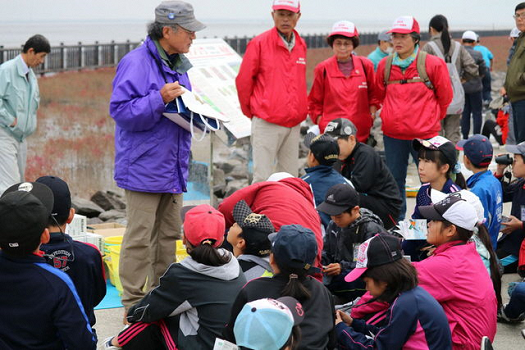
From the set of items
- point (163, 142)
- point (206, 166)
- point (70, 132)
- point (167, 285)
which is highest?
point (163, 142)

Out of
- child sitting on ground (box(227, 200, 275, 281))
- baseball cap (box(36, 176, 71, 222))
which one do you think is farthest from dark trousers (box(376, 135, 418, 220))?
baseball cap (box(36, 176, 71, 222))

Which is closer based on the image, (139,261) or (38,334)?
(38,334)

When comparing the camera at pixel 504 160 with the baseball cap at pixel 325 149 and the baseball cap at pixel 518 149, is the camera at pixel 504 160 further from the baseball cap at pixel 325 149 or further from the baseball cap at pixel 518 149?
the baseball cap at pixel 325 149

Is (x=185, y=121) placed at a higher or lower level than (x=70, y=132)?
higher

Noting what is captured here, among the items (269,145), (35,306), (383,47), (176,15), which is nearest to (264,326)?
(35,306)

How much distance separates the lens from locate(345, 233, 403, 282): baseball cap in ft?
13.4

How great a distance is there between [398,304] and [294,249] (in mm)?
645

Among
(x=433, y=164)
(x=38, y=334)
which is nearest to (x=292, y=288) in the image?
(x=38, y=334)

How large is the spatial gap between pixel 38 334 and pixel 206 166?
18.2ft

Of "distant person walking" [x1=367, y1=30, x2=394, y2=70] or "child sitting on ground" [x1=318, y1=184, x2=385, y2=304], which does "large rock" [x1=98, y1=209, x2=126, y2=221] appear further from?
"child sitting on ground" [x1=318, y1=184, x2=385, y2=304]

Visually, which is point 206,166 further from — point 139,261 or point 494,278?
point 494,278

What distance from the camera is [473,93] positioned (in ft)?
40.7

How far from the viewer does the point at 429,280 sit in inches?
177

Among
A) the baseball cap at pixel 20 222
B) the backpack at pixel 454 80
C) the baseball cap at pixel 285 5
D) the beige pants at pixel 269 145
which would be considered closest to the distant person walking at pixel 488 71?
the backpack at pixel 454 80
